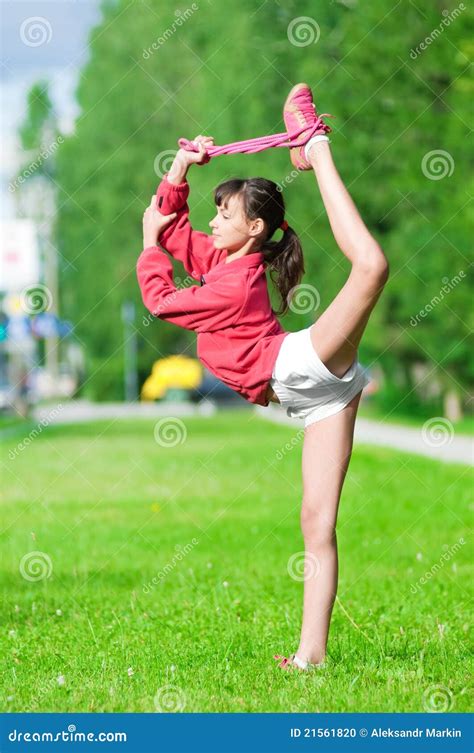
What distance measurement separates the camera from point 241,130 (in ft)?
90.4

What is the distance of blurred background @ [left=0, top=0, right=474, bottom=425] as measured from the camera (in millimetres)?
21906

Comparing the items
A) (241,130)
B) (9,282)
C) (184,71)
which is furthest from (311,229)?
(184,71)

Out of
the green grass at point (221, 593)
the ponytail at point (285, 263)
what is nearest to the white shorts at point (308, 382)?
the ponytail at point (285, 263)

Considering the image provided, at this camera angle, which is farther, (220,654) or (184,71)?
(184,71)

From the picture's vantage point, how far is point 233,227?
15.1 ft

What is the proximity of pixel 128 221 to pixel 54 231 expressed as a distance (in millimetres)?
8870

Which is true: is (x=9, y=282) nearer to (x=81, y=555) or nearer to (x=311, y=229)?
(x=311, y=229)

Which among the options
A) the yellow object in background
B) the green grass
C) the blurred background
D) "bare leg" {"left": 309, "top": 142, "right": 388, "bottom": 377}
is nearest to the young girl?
"bare leg" {"left": 309, "top": 142, "right": 388, "bottom": 377}

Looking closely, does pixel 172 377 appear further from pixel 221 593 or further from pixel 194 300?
pixel 194 300

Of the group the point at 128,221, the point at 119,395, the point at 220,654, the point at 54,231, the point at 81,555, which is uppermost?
the point at 220,654

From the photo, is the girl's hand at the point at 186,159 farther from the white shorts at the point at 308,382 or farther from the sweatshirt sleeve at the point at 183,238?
the white shorts at the point at 308,382

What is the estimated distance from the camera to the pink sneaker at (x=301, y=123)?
4438 millimetres

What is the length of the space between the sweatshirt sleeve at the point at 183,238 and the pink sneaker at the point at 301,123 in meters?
0.42

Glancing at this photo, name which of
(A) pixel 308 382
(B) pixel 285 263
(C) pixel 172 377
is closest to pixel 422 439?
(B) pixel 285 263
